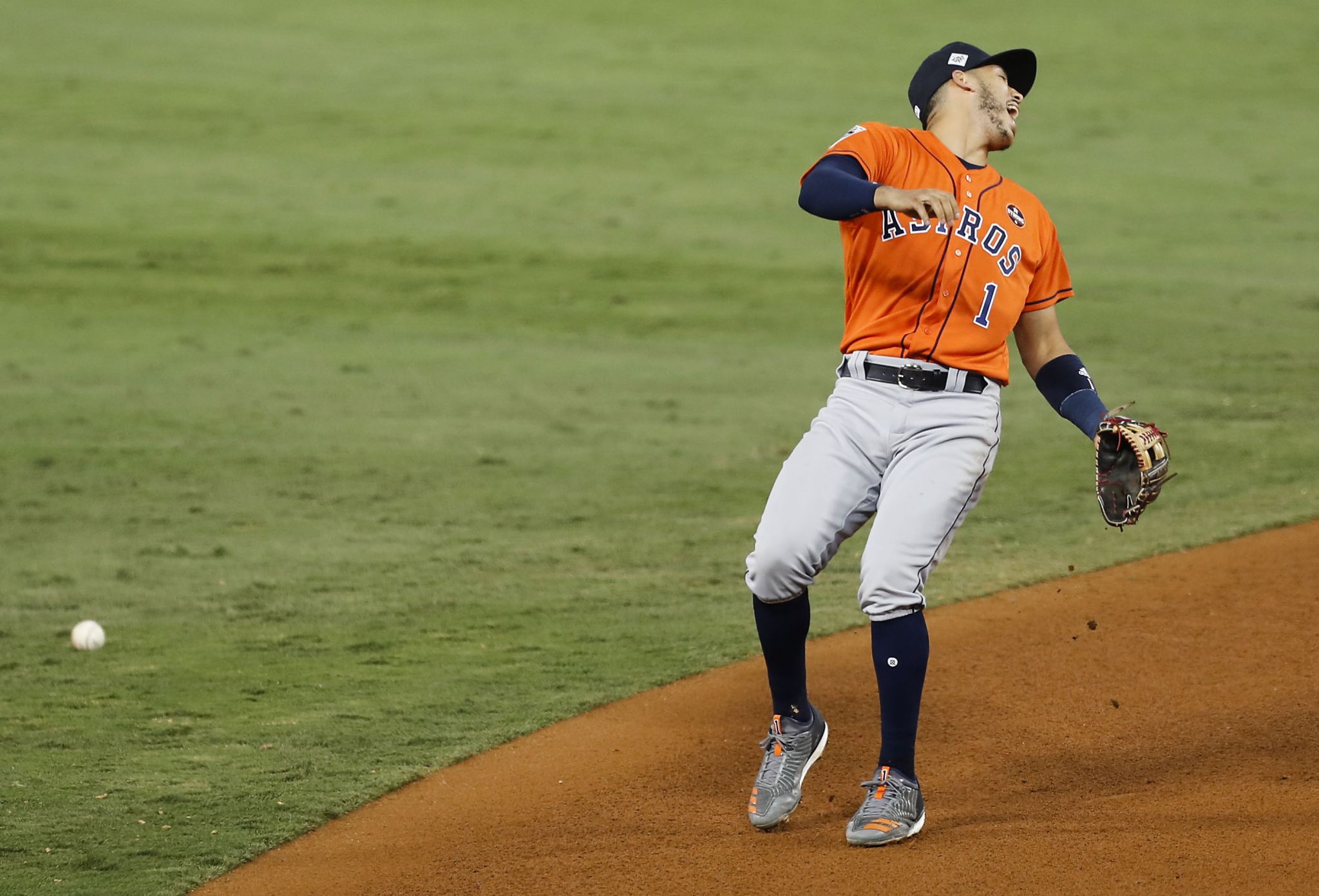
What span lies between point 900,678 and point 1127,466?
767 millimetres

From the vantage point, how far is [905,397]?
12.6ft

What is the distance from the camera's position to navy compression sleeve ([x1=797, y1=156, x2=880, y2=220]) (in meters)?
3.56

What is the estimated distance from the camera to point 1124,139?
18.2m

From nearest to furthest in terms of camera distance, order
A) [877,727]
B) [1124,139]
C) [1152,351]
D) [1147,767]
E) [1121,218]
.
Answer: [1147,767] < [877,727] < [1152,351] < [1121,218] < [1124,139]

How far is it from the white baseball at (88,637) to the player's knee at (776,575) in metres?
3.14

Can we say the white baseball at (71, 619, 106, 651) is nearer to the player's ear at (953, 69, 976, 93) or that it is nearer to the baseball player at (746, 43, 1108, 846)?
the baseball player at (746, 43, 1108, 846)

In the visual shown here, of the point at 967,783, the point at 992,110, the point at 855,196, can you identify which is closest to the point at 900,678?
the point at 967,783

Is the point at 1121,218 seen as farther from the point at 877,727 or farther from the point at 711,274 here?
the point at 877,727

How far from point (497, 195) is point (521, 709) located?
11.7 m

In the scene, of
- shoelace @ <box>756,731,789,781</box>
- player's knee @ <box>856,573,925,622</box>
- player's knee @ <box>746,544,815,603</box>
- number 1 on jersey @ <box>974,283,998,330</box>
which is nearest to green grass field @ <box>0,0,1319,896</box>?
shoelace @ <box>756,731,789,781</box>

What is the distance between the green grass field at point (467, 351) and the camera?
5.34 metres

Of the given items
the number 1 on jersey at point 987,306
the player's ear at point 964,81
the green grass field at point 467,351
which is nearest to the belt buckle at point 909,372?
the number 1 on jersey at point 987,306

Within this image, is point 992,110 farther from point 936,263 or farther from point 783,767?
point 783,767

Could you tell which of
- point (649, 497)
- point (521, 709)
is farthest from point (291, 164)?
point (521, 709)
